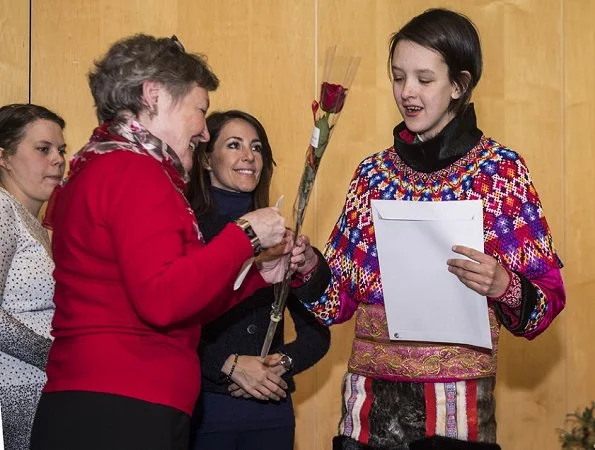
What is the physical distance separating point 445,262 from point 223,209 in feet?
3.77

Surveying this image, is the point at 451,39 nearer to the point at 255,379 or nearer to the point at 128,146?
the point at 128,146

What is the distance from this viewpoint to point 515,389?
13.8 ft

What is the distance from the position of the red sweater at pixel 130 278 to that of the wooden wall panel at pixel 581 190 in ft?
8.99

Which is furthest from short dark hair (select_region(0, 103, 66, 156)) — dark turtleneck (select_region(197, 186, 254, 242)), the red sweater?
the red sweater

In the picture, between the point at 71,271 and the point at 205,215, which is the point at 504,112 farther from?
the point at 71,271

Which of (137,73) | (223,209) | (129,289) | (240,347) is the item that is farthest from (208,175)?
(129,289)

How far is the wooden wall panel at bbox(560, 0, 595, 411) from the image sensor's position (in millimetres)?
4254

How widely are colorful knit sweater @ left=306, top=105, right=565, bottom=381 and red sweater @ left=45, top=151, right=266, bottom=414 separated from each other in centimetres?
47

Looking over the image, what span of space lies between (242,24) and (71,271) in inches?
85.8

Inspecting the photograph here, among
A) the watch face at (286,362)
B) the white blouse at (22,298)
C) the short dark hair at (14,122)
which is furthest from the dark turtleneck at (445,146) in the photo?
the short dark hair at (14,122)

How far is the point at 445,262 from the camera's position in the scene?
6.84 feet

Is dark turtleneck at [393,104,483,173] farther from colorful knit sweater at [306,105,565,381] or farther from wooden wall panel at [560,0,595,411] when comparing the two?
wooden wall panel at [560,0,595,411]

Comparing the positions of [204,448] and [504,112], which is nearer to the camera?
[204,448]

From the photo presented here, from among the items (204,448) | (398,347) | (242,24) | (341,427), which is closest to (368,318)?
(398,347)
